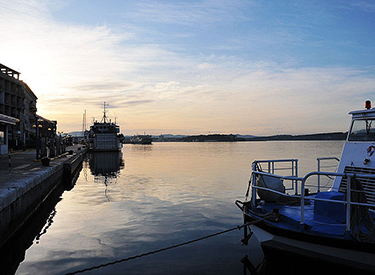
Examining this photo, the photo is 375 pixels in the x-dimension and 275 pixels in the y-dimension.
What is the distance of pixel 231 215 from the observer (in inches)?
589

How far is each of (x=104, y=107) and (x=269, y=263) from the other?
10050cm

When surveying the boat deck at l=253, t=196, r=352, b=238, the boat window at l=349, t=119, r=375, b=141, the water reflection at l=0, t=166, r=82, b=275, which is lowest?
the water reflection at l=0, t=166, r=82, b=275

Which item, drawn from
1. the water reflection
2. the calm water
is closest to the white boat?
the calm water

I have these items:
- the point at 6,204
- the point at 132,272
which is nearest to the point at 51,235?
the point at 6,204

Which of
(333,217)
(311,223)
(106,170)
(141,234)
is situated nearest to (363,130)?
(333,217)

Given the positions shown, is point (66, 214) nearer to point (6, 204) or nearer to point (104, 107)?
point (6, 204)

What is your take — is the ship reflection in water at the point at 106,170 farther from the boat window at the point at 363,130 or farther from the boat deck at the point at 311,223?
the boat window at the point at 363,130

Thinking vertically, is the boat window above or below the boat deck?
above

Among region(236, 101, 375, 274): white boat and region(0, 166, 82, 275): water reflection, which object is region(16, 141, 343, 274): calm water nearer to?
region(0, 166, 82, 275): water reflection

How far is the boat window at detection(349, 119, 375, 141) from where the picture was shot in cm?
970

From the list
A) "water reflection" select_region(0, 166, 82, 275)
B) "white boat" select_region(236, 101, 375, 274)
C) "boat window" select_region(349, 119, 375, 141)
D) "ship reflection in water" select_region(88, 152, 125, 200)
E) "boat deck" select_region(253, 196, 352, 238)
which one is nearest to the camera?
"white boat" select_region(236, 101, 375, 274)

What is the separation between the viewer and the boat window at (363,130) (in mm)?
9695

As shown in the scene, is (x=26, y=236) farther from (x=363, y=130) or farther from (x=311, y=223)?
(x=363, y=130)

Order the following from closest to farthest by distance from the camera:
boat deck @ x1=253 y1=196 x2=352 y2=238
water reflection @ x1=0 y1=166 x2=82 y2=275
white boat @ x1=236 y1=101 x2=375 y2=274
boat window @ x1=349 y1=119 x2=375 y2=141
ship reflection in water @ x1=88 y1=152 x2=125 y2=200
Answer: white boat @ x1=236 y1=101 x2=375 y2=274 < boat deck @ x1=253 y1=196 x2=352 y2=238 < water reflection @ x1=0 y1=166 x2=82 y2=275 < boat window @ x1=349 y1=119 x2=375 y2=141 < ship reflection in water @ x1=88 y1=152 x2=125 y2=200
